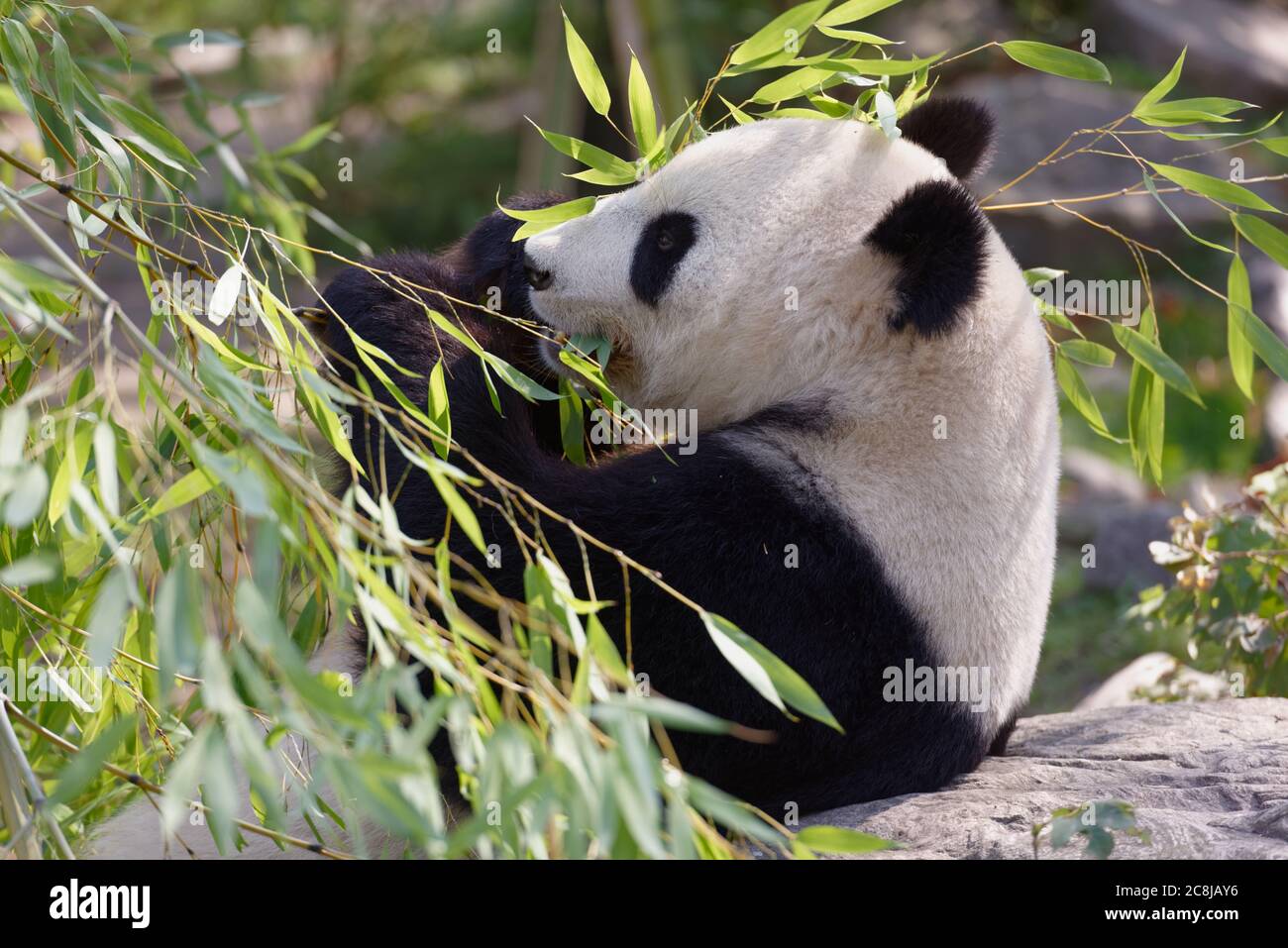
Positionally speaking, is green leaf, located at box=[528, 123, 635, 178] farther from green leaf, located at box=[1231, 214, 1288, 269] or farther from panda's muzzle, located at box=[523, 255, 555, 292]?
green leaf, located at box=[1231, 214, 1288, 269]

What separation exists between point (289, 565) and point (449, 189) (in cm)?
757

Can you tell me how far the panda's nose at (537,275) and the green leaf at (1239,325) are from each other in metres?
1.23

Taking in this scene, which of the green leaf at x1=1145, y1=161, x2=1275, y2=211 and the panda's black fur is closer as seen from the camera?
the panda's black fur

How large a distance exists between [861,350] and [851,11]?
24.4 inches

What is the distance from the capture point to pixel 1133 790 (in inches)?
89.8

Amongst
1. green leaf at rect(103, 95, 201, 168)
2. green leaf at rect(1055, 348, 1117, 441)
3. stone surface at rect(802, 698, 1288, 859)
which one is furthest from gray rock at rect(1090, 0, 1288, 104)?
green leaf at rect(103, 95, 201, 168)

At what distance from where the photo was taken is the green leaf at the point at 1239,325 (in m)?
2.36

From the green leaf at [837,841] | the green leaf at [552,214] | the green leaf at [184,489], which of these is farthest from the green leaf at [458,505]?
the green leaf at [552,214]

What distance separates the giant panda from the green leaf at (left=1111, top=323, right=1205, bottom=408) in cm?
15

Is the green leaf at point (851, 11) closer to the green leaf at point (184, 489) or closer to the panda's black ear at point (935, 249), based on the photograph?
the panda's black ear at point (935, 249)

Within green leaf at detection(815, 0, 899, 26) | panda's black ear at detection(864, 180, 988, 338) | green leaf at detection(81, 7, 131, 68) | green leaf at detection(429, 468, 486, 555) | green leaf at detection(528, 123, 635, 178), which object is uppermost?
green leaf at detection(81, 7, 131, 68)

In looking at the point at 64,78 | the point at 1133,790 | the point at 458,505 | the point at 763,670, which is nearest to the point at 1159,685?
the point at 1133,790

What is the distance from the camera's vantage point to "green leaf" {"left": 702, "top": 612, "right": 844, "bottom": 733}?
158 centimetres
